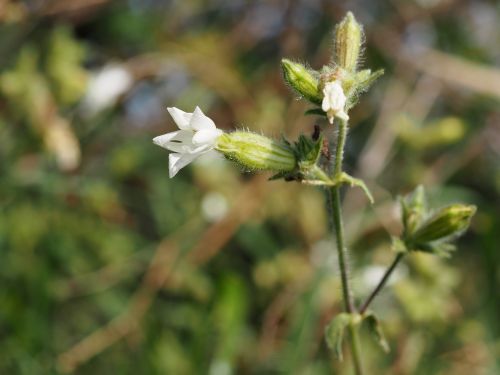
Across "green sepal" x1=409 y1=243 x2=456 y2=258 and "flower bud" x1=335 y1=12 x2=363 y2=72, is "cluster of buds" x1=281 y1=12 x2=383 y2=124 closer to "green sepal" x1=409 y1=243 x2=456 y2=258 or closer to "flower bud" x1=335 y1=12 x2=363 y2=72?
"flower bud" x1=335 y1=12 x2=363 y2=72

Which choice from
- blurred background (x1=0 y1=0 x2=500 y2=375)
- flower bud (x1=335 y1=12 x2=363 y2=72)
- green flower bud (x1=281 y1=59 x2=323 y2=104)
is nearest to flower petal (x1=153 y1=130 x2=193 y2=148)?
green flower bud (x1=281 y1=59 x2=323 y2=104)

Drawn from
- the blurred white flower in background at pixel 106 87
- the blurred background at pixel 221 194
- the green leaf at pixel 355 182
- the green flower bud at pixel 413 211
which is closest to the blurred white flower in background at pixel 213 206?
the blurred background at pixel 221 194

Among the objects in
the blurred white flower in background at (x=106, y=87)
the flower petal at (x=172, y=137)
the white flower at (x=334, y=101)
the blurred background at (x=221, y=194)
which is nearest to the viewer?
the white flower at (x=334, y=101)

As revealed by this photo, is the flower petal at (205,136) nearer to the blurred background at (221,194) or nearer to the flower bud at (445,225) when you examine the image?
the flower bud at (445,225)

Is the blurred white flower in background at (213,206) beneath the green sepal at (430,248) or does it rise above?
above

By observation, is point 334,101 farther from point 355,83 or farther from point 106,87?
point 106,87

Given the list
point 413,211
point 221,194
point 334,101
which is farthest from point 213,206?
point 334,101

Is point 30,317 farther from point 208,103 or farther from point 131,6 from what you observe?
point 131,6

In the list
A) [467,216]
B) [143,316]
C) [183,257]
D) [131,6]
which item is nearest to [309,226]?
[183,257]
